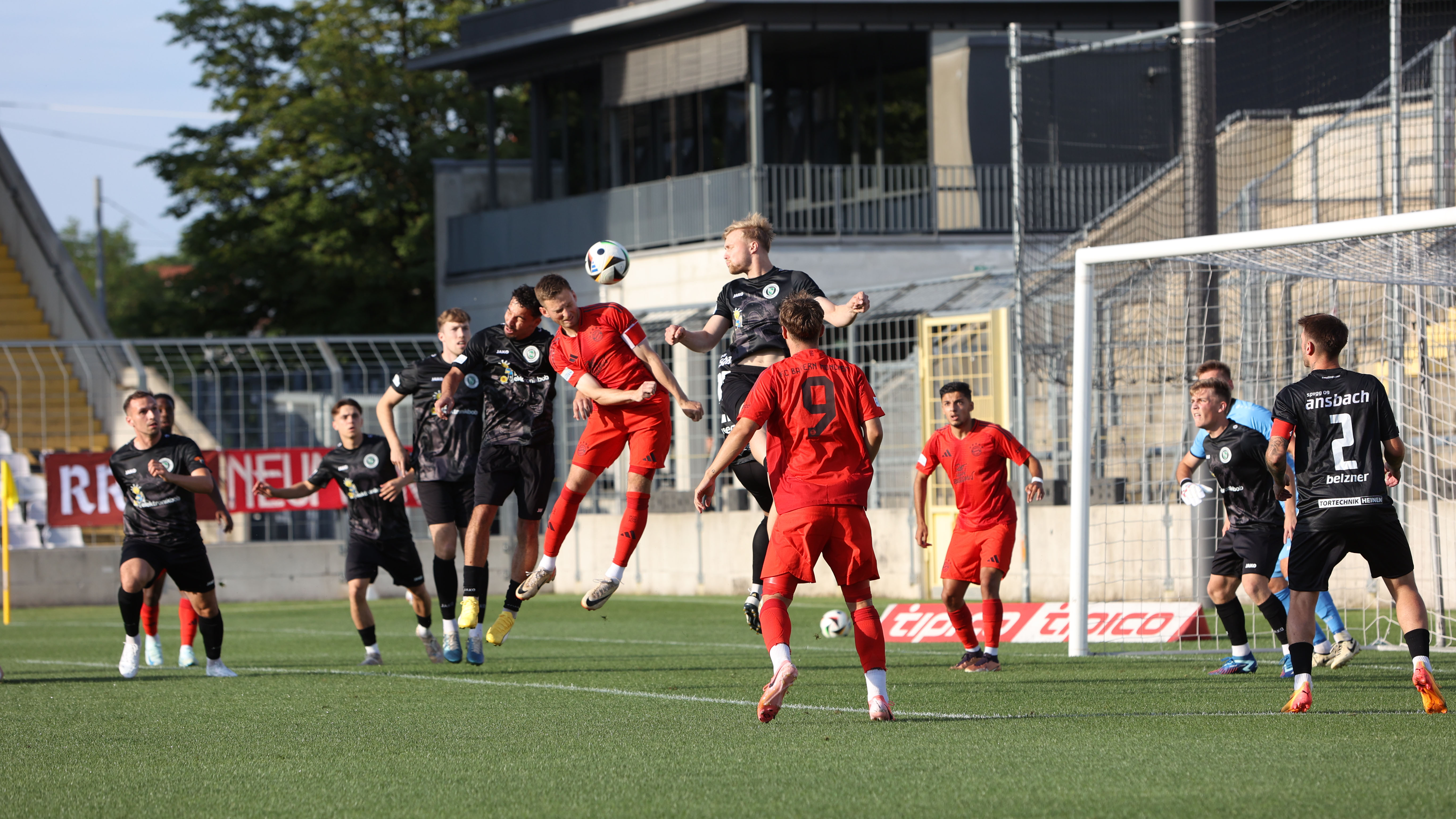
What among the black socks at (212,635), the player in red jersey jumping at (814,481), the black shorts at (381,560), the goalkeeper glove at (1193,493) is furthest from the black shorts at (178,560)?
the goalkeeper glove at (1193,493)

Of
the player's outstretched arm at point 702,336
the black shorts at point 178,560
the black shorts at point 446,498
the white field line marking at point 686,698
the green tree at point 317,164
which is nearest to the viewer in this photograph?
the white field line marking at point 686,698

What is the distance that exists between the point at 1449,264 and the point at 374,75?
98.2 feet

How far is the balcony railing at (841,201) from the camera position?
2609 cm

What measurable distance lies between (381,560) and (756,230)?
14.5ft

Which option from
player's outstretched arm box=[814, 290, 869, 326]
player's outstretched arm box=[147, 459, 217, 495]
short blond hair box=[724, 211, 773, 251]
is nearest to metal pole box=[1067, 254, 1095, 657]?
short blond hair box=[724, 211, 773, 251]

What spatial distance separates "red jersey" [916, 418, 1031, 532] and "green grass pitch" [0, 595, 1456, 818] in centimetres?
107

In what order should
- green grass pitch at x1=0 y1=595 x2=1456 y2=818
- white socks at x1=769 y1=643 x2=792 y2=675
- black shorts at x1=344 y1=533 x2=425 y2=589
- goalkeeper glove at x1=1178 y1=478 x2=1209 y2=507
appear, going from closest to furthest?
green grass pitch at x1=0 y1=595 x2=1456 y2=818 → white socks at x1=769 y1=643 x2=792 y2=675 → goalkeeper glove at x1=1178 y1=478 x2=1209 y2=507 → black shorts at x1=344 y1=533 x2=425 y2=589

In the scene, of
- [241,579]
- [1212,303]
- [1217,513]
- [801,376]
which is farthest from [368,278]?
[801,376]

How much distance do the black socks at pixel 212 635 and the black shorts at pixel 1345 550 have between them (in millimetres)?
7370

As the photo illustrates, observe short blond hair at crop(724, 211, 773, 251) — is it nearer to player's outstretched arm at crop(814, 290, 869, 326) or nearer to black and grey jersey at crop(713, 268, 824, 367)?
black and grey jersey at crop(713, 268, 824, 367)

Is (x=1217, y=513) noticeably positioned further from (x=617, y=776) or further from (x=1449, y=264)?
(x=617, y=776)

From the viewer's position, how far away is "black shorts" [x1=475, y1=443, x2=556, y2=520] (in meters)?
11.0

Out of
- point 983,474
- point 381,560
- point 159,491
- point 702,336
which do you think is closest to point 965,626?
point 983,474

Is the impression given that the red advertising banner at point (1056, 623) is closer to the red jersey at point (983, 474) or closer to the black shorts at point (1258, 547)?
the red jersey at point (983, 474)
